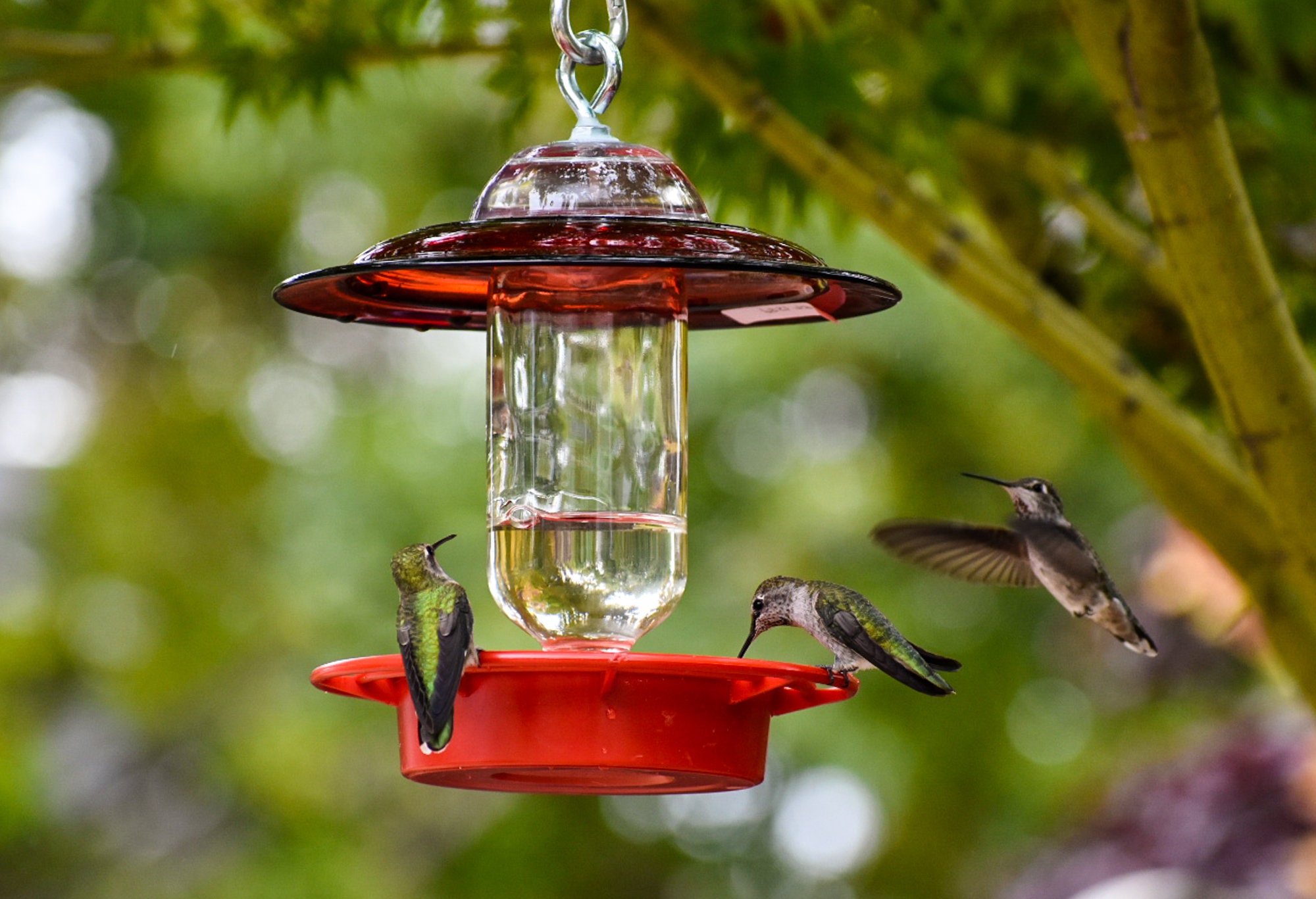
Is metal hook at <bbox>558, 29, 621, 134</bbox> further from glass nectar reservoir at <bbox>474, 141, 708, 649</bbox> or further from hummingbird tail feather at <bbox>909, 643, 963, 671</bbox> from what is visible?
hummingbird tail feather at <bbox>909, 643, 963, 671</bbox>

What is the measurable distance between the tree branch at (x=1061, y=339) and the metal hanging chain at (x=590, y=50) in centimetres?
86

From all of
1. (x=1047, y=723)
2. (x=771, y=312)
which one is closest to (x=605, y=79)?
(x=771, y=312)

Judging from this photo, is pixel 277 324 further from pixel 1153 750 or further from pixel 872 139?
pixel 872 139

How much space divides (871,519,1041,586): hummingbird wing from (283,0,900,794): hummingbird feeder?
23.6 inches

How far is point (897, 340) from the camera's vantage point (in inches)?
368

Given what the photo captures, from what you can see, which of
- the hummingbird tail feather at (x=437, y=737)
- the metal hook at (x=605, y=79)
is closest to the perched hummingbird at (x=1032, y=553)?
the metal hook at (x=605, y=79)

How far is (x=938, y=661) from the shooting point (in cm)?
244

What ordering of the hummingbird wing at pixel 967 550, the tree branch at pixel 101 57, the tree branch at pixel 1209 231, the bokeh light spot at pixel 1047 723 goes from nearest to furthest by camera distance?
the tree branch at pixel 1209 231
the hummingbird wing at pixel 967 550
the tree branch at pixel 101 57
the bokeh light spot at pixel 1047 723

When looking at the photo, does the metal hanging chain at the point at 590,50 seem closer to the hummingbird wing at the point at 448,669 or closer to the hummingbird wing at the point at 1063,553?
the hummingbird wing at the point at 448,669

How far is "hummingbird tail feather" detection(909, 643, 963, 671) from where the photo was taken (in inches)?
93.9

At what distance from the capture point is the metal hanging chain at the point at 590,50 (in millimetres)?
2049

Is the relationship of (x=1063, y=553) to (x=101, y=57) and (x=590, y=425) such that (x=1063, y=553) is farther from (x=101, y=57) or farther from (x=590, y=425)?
(x=101, y=57)

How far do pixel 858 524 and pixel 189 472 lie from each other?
488 cm

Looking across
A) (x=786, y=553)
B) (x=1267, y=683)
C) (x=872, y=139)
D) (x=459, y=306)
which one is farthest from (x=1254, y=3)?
(x=786, y=553)
